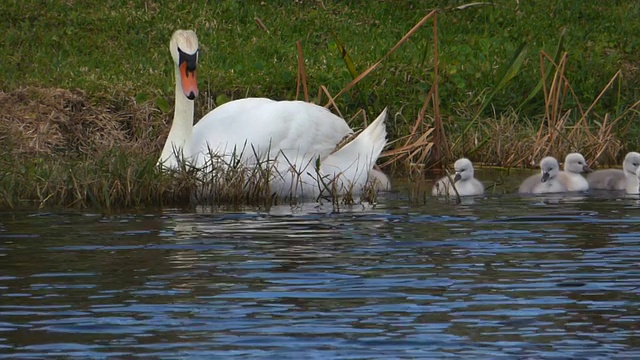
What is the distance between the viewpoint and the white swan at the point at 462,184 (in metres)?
13.2

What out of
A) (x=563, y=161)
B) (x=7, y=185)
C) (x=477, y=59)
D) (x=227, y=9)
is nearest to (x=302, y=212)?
(x=7, y=185)

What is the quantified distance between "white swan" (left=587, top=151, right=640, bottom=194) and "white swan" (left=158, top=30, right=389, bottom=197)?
1804mm

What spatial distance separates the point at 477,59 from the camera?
1759 cm

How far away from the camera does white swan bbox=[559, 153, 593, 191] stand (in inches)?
540

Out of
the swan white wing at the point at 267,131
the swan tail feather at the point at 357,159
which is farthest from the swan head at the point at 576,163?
the swan white wing at the point at 267,131

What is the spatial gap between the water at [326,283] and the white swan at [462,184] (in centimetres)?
82

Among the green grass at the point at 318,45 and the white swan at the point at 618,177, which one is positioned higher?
the green grass at the point at 318,45

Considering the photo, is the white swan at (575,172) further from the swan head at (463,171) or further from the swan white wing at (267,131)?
the swan white wing at (267,131)

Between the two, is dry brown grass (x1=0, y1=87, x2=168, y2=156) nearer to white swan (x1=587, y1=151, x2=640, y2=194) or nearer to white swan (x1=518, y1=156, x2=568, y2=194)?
white swan (x1=518, y1=156, x2=568, y2=194)

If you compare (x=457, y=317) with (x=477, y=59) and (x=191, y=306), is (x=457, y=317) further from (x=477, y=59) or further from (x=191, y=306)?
(x=477, y=59)

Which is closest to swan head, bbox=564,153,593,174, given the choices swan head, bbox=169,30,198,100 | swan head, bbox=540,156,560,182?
swan head, bbox=540,156,560,182

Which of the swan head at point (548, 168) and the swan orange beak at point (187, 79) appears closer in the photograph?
the swan orange beak at point (187, 79)

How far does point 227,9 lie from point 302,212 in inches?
313

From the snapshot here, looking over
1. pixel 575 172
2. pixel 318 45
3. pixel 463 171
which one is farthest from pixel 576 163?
pixel 318 45
